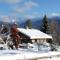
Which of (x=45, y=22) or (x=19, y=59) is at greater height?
(x=45, y=22)

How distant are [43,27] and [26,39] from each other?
11733mm

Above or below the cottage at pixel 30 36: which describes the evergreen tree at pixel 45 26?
above

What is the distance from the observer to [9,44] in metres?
47.5

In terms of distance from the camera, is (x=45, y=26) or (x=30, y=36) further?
(x=45, y=26)

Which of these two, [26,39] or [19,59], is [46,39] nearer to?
[26,39]

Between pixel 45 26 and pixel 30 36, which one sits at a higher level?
pixel 45 26

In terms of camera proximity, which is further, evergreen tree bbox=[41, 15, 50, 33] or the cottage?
evergreen tree bbox=[41, 15, 50, 33]

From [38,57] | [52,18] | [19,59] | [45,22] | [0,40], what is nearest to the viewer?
[19,59]

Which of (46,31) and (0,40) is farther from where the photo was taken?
(46,31)

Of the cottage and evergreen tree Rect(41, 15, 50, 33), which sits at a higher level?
evergreen tree Rect(41, 15, 50, 33)

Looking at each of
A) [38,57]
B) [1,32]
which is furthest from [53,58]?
[1,32]

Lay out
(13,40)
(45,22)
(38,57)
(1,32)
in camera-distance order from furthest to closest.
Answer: (45,22), (1,32), (13,40), (38,57)

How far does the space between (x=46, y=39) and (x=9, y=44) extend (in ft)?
64.9

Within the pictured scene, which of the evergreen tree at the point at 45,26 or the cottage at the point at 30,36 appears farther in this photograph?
the evergreen tree at the point at 45,26
